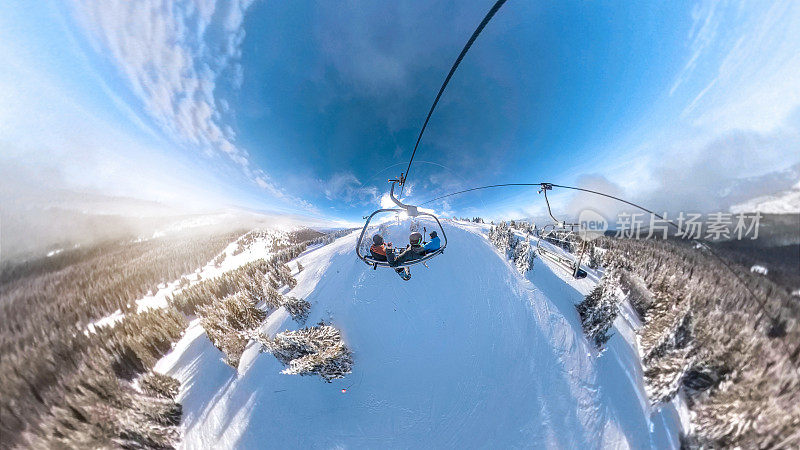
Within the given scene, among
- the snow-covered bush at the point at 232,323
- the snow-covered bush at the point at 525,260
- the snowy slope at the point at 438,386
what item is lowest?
the snowy slope at the point at 438,386

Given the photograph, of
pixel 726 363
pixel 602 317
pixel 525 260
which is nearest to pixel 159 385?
pixel 602 317

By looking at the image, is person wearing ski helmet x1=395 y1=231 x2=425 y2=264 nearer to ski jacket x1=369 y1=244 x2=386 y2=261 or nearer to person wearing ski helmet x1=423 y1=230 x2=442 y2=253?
person wearing ski helmet x1=423 y1=230 x2=442 y2=253

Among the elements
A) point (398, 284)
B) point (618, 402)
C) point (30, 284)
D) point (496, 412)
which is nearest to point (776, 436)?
point (618, 402)

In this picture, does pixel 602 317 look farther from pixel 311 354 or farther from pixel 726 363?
pixel 311 354

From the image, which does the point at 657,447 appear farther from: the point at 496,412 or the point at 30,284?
the point at 30,284

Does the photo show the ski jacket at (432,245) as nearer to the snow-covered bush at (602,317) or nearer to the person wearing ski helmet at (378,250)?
the person wearing ski helmet at (378,250)

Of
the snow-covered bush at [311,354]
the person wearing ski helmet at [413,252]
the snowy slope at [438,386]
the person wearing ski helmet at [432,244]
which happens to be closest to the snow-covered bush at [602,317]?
the snowy slope at [438,386]
